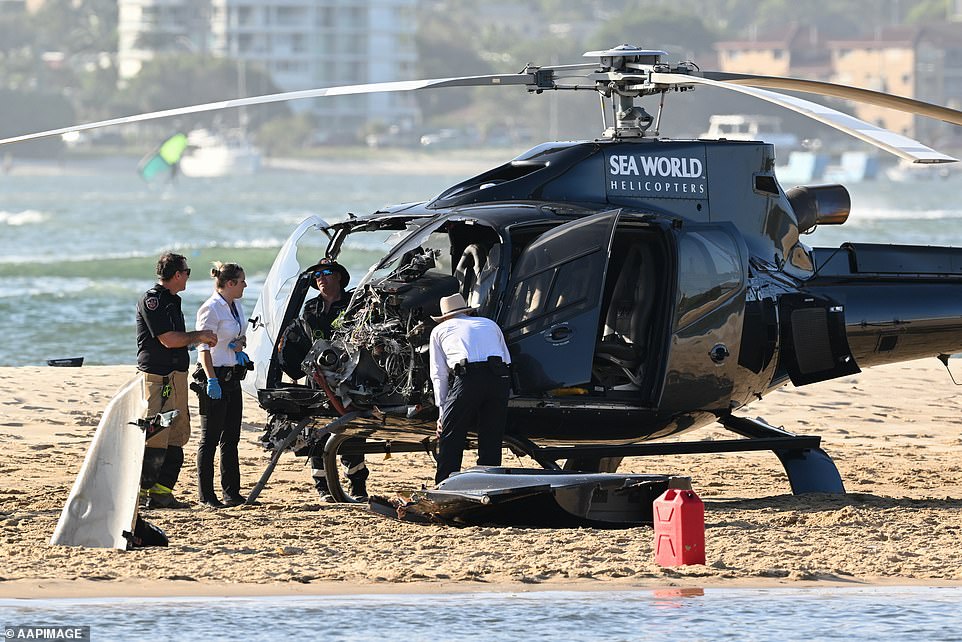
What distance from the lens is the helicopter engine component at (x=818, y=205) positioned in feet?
36.7

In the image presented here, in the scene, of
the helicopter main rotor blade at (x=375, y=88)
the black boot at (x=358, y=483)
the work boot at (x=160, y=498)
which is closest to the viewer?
the helicopter main rotor blade at (x=375, y=88)

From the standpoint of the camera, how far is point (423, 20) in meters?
163

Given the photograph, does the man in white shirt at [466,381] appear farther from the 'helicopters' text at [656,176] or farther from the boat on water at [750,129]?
the boat on water at [750,129]

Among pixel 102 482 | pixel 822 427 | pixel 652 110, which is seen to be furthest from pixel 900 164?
pixel 102 482

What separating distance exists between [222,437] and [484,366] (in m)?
2.13

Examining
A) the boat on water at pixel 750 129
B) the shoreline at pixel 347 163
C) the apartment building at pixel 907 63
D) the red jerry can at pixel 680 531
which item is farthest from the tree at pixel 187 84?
the red jerry can at pixel 680 531

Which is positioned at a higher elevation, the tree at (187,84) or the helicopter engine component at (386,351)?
the tree at (187,84)

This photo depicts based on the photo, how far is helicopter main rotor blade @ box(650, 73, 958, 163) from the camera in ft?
25.5

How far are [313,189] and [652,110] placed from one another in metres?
26.6

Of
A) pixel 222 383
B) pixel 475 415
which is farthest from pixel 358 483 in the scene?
pixel 475 415

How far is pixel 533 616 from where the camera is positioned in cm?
782

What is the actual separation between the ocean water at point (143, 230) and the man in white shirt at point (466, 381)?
14641mm

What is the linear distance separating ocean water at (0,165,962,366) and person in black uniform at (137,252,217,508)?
1312cm

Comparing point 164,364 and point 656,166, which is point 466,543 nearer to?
point 164,364
